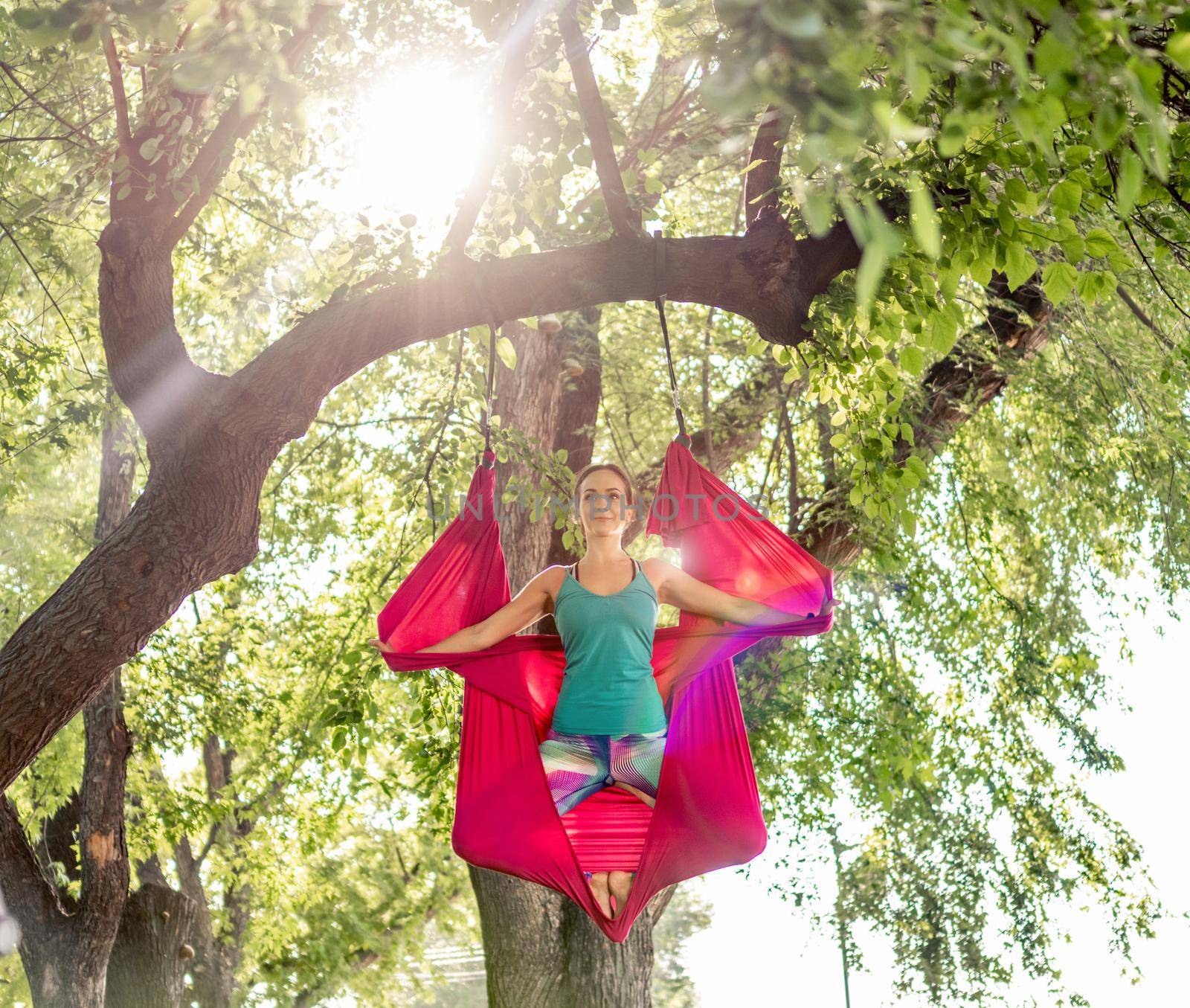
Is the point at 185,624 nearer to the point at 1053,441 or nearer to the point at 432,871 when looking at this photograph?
the point at 432,871

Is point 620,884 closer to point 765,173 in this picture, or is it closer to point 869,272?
point 765,173

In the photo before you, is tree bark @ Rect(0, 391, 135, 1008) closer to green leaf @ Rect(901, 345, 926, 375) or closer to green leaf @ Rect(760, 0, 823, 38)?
green leaf @ Rect(901, 345, 926, 375)

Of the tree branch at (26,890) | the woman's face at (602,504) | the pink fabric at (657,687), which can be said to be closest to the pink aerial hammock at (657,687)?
the pink fabric at (657,687)

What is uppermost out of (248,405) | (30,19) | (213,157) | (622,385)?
(622,385)

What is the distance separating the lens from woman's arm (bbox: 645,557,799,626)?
3.37 m

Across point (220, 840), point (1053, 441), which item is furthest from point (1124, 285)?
point (220, 840)

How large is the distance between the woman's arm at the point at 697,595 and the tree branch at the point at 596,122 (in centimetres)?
94

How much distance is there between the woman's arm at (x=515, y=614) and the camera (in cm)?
336

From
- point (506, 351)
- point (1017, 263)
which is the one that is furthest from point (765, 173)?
point (506, 351)

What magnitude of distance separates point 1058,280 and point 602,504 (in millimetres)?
1334

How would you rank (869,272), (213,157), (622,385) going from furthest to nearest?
(622,385), (213,157), (869,272)

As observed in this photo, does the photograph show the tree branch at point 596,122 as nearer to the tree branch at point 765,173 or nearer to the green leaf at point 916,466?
the tree branch at point 765,173

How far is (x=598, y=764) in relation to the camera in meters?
3.26

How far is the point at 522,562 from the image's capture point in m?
5.86
